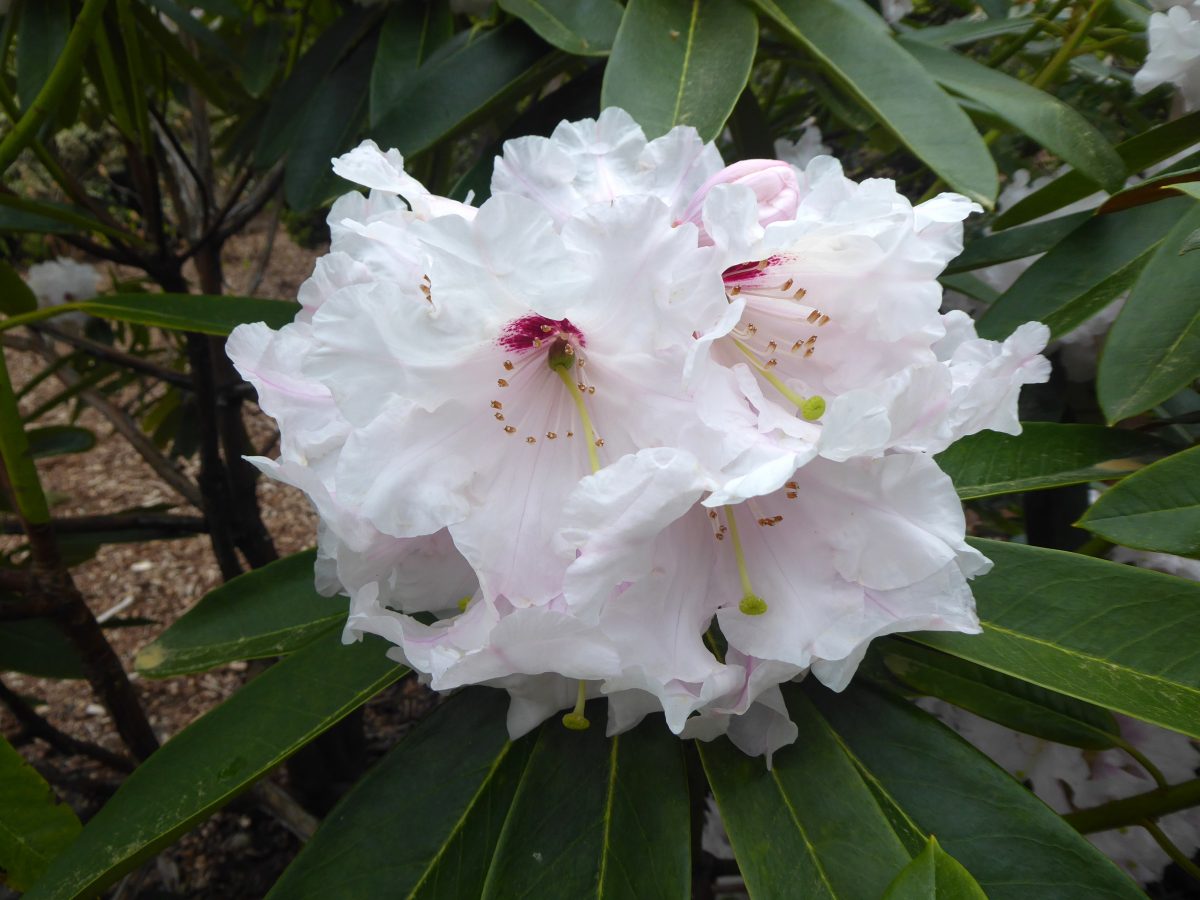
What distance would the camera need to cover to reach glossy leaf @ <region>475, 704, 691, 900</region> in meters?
0.59

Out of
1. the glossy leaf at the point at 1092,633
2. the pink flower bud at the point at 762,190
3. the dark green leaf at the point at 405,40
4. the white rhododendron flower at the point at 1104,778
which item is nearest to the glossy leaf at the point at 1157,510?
the glossy leaf at the point at 1092,633

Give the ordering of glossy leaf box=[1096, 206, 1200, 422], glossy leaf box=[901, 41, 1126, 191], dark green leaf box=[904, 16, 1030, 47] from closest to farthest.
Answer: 1. glossy leaf box=[1096, 206, 1200, 422]
2. glossy leaf box=[901, 41, 1126, 191]
3. dark green leaf box=[904, 16, 1030, 47]

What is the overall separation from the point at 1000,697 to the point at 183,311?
0.85 m

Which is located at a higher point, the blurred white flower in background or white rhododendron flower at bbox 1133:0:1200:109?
white rhododendron flower at bbox 1133:0:1200:109

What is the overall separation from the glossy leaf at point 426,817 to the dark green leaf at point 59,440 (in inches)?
50.0

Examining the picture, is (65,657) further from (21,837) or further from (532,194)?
(532,194)

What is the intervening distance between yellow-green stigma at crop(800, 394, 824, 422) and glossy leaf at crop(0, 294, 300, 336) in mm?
557

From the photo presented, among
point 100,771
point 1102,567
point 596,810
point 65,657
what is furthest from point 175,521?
point 1102,567

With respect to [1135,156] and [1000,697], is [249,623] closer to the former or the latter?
[1000,697]

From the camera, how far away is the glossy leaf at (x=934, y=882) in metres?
0.44

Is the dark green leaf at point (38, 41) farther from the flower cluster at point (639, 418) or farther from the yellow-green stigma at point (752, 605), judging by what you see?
the yellow-green stigma at point (752, 605)

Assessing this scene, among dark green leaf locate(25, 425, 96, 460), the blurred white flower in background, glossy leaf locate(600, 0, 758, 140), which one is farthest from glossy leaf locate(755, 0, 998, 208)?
the blurred white flower in background

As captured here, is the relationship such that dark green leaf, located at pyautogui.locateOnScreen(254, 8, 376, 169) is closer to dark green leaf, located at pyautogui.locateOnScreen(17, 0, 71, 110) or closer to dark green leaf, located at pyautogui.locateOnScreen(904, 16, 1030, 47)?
dark green leaf, located at pyautogui.locateOnScreen(17, 0, 71, 110)

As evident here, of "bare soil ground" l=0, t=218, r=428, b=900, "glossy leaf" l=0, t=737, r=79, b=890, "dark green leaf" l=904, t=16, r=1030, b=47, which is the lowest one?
"bare soil ground" l=0, t=218, r=428, b=900
